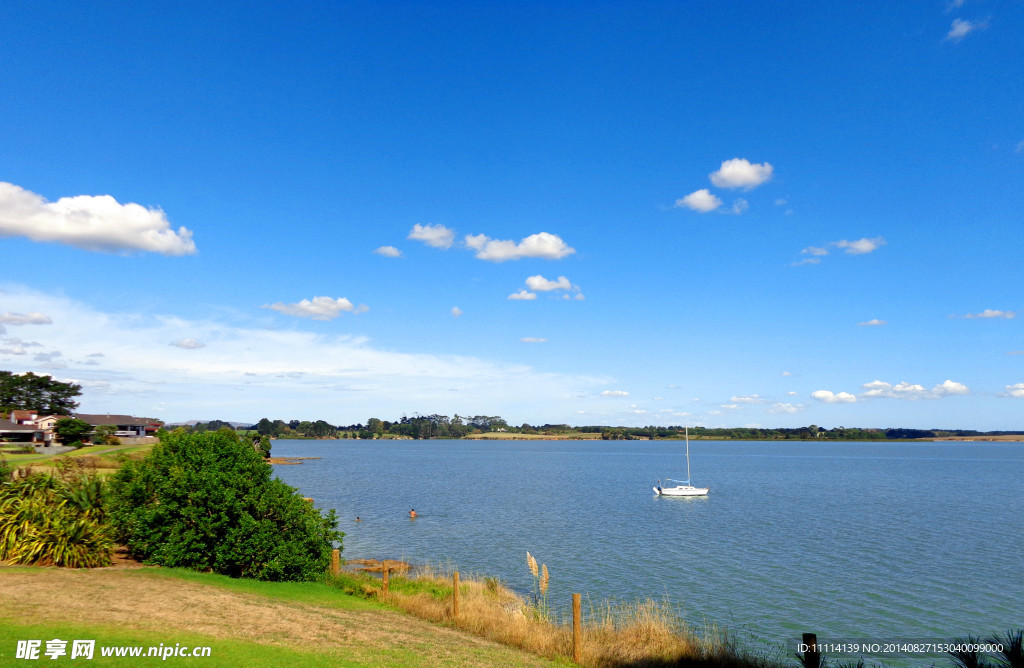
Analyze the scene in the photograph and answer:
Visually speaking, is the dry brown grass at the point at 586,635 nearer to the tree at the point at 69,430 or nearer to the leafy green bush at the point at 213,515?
the leafy green bush at the point at 213,515

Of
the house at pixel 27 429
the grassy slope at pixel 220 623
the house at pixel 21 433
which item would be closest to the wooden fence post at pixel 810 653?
the grassy slope at pixel 220 623

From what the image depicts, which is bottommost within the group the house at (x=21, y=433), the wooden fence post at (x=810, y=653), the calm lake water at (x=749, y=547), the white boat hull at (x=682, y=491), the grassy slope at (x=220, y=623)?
the calm lake water at (x=749, y=547)

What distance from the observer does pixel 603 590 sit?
36219mm

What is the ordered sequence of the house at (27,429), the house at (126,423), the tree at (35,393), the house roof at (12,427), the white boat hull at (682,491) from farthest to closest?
the house at (126,423) → the tree at (35,393) → the house at (27,429) → the house roof at (12,427) → the white boat hull at (682,491)

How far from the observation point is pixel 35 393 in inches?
5896

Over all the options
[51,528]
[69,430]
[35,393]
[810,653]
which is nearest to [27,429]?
[69,430]

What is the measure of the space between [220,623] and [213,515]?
8928 millimetres

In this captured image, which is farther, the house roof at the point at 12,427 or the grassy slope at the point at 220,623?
the house roof at the point at 12,427

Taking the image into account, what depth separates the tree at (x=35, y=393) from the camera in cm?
14562

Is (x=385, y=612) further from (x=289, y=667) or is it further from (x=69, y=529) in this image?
(x=69, y=529)

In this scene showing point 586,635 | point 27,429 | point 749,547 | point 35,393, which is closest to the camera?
point 586,635

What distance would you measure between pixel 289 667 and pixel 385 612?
32.5ft

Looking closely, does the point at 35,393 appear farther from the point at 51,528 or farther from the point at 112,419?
the point at 51,528

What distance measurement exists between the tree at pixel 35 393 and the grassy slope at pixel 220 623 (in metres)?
156
